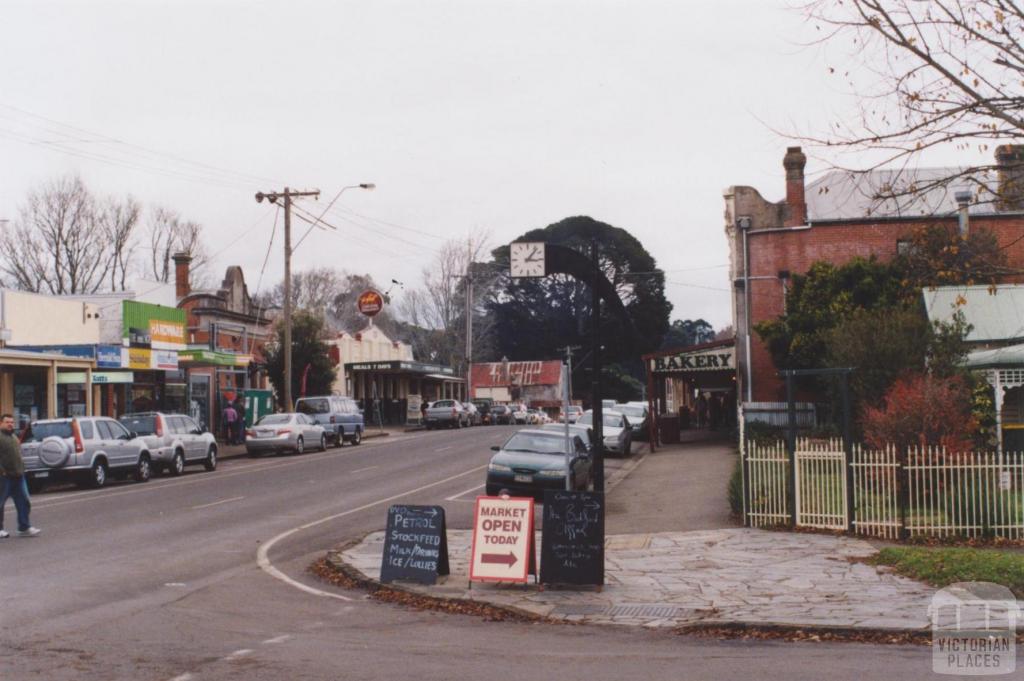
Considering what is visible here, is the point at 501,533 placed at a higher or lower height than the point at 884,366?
lower

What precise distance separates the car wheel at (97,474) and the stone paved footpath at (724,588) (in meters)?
12.2

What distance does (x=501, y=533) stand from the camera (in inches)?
463

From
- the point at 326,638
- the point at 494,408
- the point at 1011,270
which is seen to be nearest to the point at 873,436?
the point at 1011,270

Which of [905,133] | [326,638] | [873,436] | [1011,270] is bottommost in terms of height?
[326,638]

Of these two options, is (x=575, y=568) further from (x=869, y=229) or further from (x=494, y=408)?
(x=494, y=408)

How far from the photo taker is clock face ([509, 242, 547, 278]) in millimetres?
11859

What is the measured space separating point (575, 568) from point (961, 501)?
643 cm

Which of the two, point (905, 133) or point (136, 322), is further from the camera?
point (136, 322)

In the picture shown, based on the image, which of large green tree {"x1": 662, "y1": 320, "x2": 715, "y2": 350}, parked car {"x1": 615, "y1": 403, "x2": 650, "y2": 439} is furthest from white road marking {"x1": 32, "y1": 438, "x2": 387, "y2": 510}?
large green tree {"x1": 662, "y1": 320, "x2": 715, "y2": 350}

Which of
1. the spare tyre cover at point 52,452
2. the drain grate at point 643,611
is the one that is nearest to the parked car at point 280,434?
the spare tyre cover at point 52,452

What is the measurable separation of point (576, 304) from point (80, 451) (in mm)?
58015

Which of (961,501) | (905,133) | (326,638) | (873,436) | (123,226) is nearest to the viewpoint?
(326,638)

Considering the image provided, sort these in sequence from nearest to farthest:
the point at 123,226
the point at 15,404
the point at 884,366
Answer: the point at 884,366 → the point at 15,404 → the point at 123,226

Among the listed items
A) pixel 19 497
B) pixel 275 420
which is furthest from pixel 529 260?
pixel 275 420
